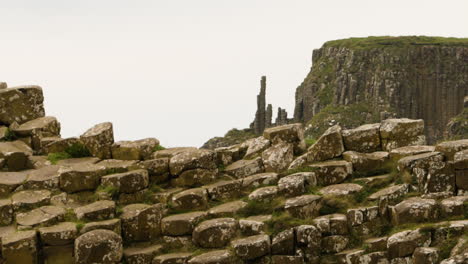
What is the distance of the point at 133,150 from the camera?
72.9 ft

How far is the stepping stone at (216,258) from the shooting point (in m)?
17.7

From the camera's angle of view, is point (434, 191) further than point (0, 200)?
No

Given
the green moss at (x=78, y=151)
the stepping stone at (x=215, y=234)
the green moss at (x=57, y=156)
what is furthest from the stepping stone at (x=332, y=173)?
the green moss at (x=57, y=156)

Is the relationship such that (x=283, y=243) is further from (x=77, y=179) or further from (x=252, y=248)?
(x=77, y=179)

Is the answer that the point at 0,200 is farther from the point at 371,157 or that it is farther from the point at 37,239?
the point at 371,157

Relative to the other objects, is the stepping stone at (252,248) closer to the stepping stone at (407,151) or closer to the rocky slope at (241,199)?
the rocky slope at (241,199)

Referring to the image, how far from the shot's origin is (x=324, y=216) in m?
18.8

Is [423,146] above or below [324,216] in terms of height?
above

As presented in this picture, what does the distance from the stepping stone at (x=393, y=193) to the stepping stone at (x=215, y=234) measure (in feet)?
13.4

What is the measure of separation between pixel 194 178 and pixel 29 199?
5.04 m

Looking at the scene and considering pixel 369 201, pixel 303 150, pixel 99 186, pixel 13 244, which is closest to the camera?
pixel 13 244

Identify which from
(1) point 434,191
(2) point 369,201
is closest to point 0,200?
(2) point 369,201

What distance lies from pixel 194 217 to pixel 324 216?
373 centimetres

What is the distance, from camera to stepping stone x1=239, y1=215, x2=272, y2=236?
18.6 m
